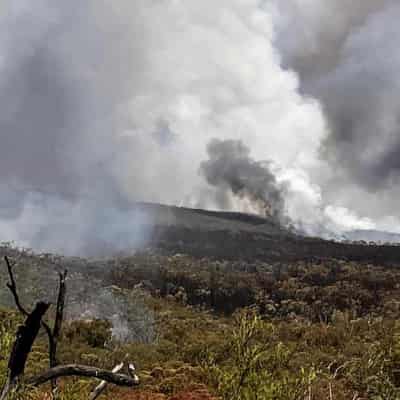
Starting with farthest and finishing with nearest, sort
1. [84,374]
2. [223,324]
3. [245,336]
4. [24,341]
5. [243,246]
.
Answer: [243,246], [223,324], [245,336], [84,374], [24,341]

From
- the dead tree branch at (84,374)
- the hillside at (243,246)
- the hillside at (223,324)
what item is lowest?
the hillside at (223,324)

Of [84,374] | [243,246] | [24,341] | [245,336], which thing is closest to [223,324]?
[245,336]

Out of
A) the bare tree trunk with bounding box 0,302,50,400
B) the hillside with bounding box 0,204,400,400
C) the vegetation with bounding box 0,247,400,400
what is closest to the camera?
the bare tree trunk with bounding box 0,302,50,400

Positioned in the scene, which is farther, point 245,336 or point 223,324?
point 223,324

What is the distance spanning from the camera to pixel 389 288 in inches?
3142

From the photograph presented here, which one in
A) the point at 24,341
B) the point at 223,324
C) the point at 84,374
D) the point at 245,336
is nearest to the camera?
the point at 24,341

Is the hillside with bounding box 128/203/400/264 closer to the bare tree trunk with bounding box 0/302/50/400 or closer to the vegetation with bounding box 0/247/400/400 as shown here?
the vegetation with bounding box 0/247/400/400

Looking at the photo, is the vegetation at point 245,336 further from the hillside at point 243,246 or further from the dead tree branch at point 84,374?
the hillside at point 243,246

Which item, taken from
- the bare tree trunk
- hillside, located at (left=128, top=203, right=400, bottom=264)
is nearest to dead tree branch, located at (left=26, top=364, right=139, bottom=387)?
the bare tree trunk

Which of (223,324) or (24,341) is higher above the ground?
(24,341)

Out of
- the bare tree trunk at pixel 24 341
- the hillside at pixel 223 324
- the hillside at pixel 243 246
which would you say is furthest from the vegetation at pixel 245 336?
the hillside at pixel 243 246

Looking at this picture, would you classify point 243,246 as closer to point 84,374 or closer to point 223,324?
point 223,324

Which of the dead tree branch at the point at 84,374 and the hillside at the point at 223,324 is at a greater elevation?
the dead tree branch at the point at 84,374

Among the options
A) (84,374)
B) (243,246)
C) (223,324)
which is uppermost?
Answer: (243,246)
